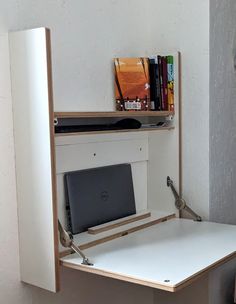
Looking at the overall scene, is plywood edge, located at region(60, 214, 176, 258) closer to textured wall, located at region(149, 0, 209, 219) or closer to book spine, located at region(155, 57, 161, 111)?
textured wall, located at region(149, 0, 209, 219)

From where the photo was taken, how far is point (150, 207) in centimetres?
223

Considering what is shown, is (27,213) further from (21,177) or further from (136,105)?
(136,105)

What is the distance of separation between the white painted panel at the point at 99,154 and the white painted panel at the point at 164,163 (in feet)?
0.17

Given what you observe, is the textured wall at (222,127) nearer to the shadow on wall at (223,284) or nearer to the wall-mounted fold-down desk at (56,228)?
the shadow on wall at (223,284)

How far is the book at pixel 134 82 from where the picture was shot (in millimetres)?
1986

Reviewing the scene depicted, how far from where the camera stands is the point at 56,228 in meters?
1.51

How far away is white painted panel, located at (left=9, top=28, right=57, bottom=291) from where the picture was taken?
149 cm

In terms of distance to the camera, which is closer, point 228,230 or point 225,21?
point 228,230

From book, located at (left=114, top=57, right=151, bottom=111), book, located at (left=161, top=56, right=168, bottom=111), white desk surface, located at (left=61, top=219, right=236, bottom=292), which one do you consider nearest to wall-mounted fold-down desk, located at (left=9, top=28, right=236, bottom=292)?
white desk surface, located at (left=61, top=219, right=236, bottom=292)

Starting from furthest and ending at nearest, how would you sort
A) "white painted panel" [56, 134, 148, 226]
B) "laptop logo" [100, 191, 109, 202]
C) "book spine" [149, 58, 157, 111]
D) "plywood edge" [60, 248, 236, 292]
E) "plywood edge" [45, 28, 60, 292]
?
"book spine" [149, 58, 157, 111] < "laptop logo" [100, 191, 109, 202] < "white painted panel" [56, 134, 148, 226] < "plywood edge" [45, 28, 60, 292] < "plywood edge" [60, 248, 236, 292]

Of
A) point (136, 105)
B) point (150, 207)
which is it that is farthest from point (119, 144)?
point (150, 207)

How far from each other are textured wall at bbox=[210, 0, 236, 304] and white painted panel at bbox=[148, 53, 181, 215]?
6.4 inches

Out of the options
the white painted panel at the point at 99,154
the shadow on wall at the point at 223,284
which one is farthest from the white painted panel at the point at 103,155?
the shadow on wall at the point at 223,284

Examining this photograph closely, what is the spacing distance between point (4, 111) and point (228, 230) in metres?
1.04
